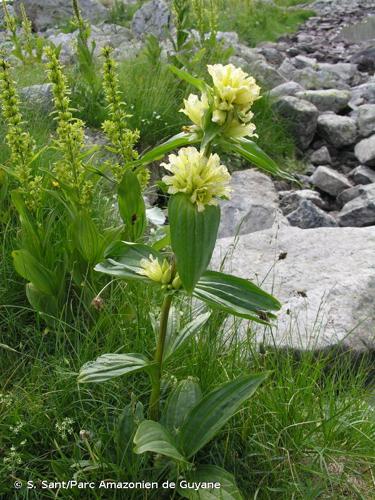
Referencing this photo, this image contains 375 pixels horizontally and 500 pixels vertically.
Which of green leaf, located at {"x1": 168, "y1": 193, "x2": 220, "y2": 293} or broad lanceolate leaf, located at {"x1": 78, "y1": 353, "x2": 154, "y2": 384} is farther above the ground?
green leaf, located at {"x1": 168, "y1": 193, "x2": 220, "y2": 293}

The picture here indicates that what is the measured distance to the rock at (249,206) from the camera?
203 inches

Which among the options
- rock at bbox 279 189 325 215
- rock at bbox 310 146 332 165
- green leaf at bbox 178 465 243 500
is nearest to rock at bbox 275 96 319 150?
rock at bbox 310 146 332 165

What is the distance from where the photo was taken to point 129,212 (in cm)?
289

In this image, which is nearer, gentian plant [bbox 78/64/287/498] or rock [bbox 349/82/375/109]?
gentian plant [bbox 78/64/287/498]

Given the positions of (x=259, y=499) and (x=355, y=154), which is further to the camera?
(x=355, y=154)

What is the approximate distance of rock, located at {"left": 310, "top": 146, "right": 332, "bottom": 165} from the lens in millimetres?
7062

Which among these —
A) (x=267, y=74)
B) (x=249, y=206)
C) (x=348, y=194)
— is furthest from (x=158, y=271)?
(x=267, y=74)

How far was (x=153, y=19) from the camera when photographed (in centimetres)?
1271

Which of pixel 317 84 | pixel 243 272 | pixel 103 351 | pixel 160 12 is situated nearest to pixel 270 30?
pixel 160 12

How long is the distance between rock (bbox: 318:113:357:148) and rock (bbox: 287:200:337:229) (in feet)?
7.82

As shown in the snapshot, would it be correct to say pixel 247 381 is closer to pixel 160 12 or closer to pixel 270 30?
pixel 160 12

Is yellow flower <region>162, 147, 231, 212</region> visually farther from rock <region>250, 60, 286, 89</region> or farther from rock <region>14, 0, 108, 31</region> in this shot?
rock <region>14, 0, 108, 31</region>

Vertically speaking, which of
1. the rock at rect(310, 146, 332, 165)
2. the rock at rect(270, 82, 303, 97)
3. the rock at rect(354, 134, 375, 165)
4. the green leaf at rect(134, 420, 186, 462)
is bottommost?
the rock at rect(310, 146, 332, 165)

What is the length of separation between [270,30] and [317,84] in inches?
319
